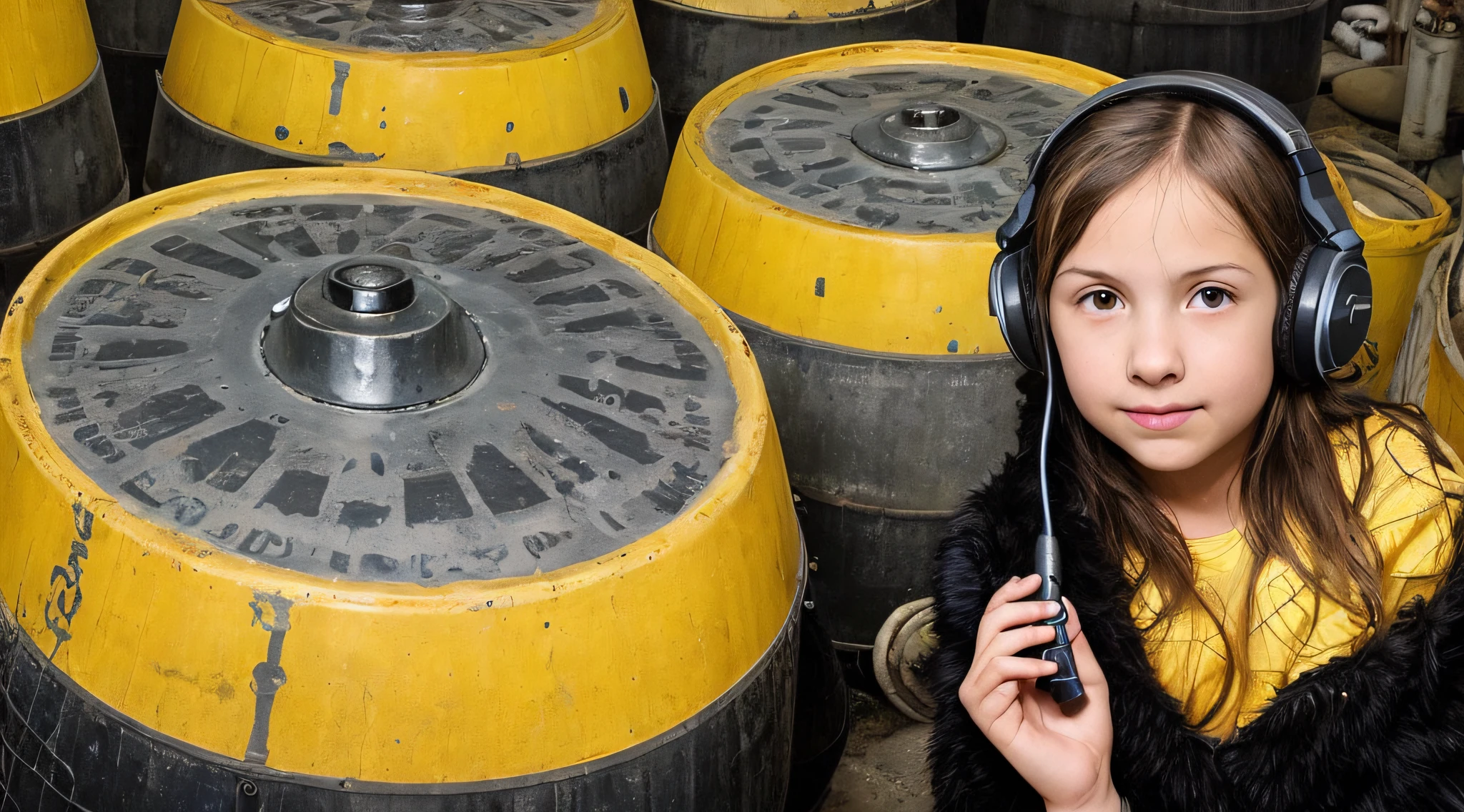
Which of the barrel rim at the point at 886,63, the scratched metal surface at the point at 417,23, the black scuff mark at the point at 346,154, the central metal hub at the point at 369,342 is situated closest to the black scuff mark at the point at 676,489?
the central metal hub at the point at 369,342

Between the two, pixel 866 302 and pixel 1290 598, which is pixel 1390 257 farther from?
pixel 1290 598

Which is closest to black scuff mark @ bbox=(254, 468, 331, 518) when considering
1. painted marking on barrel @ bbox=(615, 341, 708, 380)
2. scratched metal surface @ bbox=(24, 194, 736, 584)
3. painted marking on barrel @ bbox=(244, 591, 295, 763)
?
scratched metal surface @ bbox=(24, 194, 736, 584)

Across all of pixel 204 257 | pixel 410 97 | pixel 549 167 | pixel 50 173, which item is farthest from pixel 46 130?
pixel 549 167

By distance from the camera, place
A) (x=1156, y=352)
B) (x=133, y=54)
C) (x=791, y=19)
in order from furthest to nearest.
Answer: (x=133, y=54), (x=791, y=19), (x=1156, y=352)

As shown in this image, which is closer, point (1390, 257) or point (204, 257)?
point (204, 257)

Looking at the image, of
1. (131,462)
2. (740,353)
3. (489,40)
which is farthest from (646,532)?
(489,40)

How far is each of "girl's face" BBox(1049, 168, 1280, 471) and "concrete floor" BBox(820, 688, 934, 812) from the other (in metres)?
1.40

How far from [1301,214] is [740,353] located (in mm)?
885

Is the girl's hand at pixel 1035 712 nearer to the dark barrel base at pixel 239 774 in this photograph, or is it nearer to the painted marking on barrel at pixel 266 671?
the dark barrel base at pixel 239 774

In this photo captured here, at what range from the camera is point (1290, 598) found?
4.39 ft

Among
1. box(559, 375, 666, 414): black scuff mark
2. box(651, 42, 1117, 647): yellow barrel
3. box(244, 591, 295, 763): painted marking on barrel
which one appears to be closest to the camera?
box(244, 591, 295, 763): painted marking on barrel

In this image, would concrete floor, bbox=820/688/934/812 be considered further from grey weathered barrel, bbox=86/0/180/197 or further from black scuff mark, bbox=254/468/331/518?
grey weathered barrel, bbox=86/0/180/197

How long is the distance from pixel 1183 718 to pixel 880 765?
4.39ft

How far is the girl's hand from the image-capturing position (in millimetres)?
1239
